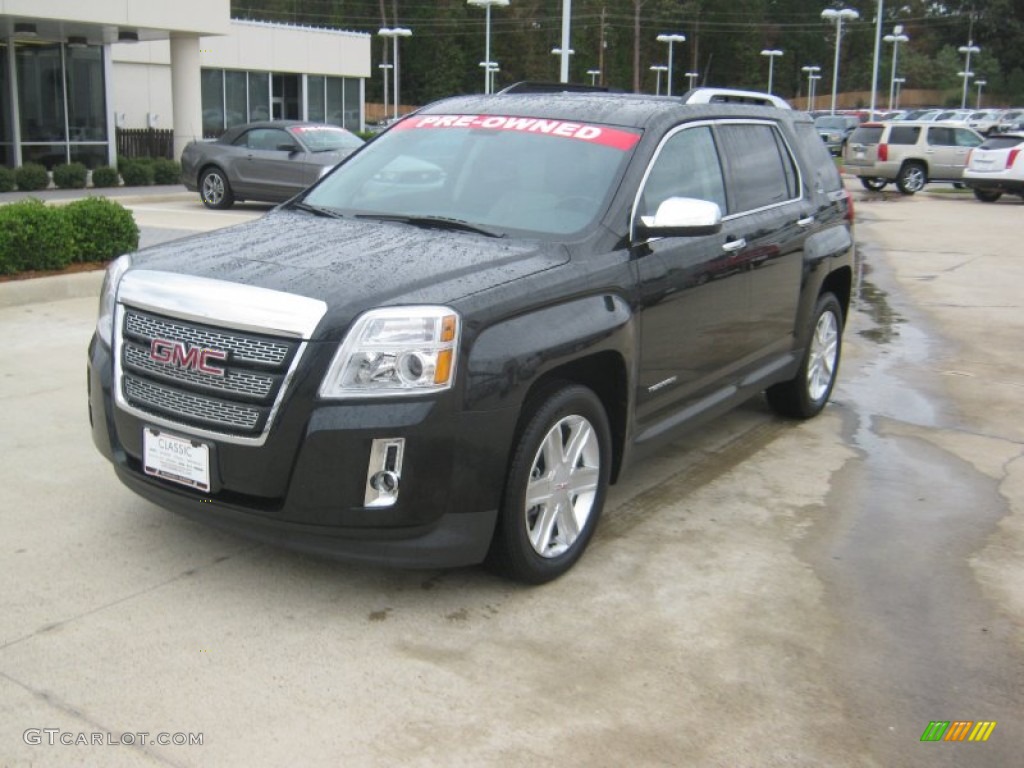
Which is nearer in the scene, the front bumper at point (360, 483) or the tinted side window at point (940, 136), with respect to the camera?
the front bumper at point (360, 483)

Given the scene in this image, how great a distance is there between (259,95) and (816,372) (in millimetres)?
30391

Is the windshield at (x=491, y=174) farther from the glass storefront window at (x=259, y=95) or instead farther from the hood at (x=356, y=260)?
the glass storefront window at (x=259, y=95)

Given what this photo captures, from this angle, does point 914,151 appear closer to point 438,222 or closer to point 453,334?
point 438,222

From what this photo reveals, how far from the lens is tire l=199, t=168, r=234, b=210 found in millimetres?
19516

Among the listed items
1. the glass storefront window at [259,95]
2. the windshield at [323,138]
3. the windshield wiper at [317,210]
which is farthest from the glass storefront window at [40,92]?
the windshield wiper at [317,210]

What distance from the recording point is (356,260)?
421 centimetres

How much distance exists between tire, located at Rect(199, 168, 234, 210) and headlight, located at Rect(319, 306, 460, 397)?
16.7 metres

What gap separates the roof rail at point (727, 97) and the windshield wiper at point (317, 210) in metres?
1.82

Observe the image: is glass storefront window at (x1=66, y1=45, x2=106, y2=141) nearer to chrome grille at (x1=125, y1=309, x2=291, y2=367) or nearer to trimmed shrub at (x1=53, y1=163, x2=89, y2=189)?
trimmed shrub at (x1=53, y1=163, x2=89, y2=189)

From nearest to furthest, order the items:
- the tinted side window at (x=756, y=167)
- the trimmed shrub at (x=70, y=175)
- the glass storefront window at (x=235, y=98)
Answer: the tinted side window at (x=756, y=167) → the trimmed shrub at (x=70, y=175) → the glass storefront window at (x=235, y=98)

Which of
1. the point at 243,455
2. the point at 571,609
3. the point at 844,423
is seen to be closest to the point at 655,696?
the point at 571,609

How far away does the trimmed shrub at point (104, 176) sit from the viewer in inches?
887

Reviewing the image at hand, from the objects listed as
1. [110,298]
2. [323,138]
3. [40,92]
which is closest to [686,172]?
[110,298]

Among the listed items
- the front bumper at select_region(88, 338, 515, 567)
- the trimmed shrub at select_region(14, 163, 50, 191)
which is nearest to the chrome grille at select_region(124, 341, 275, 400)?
the front bumper at select_region(88, 338, 515, 567)
